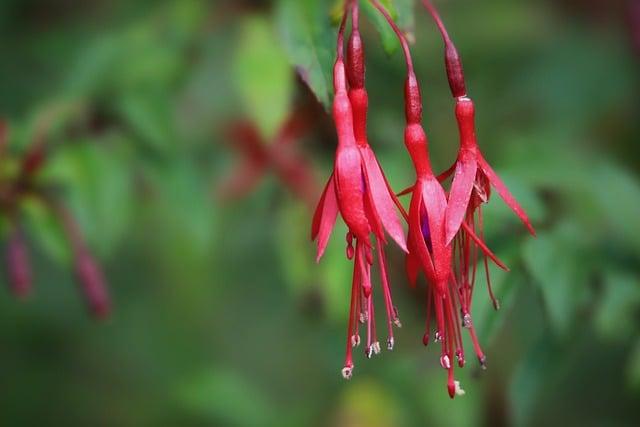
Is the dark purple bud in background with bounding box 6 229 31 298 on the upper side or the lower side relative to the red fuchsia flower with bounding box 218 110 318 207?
upper

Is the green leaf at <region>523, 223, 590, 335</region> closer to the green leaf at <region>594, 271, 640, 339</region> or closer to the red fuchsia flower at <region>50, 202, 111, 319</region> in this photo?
the green leaf at <region>594, 271, 640, 339</region>

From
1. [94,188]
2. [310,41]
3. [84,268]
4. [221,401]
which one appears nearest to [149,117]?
[94,188]

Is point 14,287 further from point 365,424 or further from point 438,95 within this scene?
point 438,95

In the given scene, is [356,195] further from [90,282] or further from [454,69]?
[90,282]

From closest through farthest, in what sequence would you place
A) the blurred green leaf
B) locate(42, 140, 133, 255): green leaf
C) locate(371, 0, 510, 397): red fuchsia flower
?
locate(371, 0, 510, 397): red fuchsia flower, locate(42, 140, 133, 255): green leaf, the blurred green leaf

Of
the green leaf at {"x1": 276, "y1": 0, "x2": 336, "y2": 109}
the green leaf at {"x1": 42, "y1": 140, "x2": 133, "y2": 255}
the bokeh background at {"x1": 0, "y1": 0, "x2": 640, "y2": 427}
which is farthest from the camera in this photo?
the green leaf at {"x1": 42, "y1": 140, "x2": 133, "y2": 255}

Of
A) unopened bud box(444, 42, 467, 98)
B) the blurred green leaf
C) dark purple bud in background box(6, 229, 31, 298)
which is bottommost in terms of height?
the blurred green leaf

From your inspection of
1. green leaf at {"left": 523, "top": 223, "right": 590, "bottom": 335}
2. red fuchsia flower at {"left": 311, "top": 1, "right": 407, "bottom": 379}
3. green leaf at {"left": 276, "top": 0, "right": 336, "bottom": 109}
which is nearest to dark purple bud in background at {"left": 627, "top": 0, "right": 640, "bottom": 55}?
green leaf at {"left": 523, "top": 223, "right": 590, "bottom": 335}
